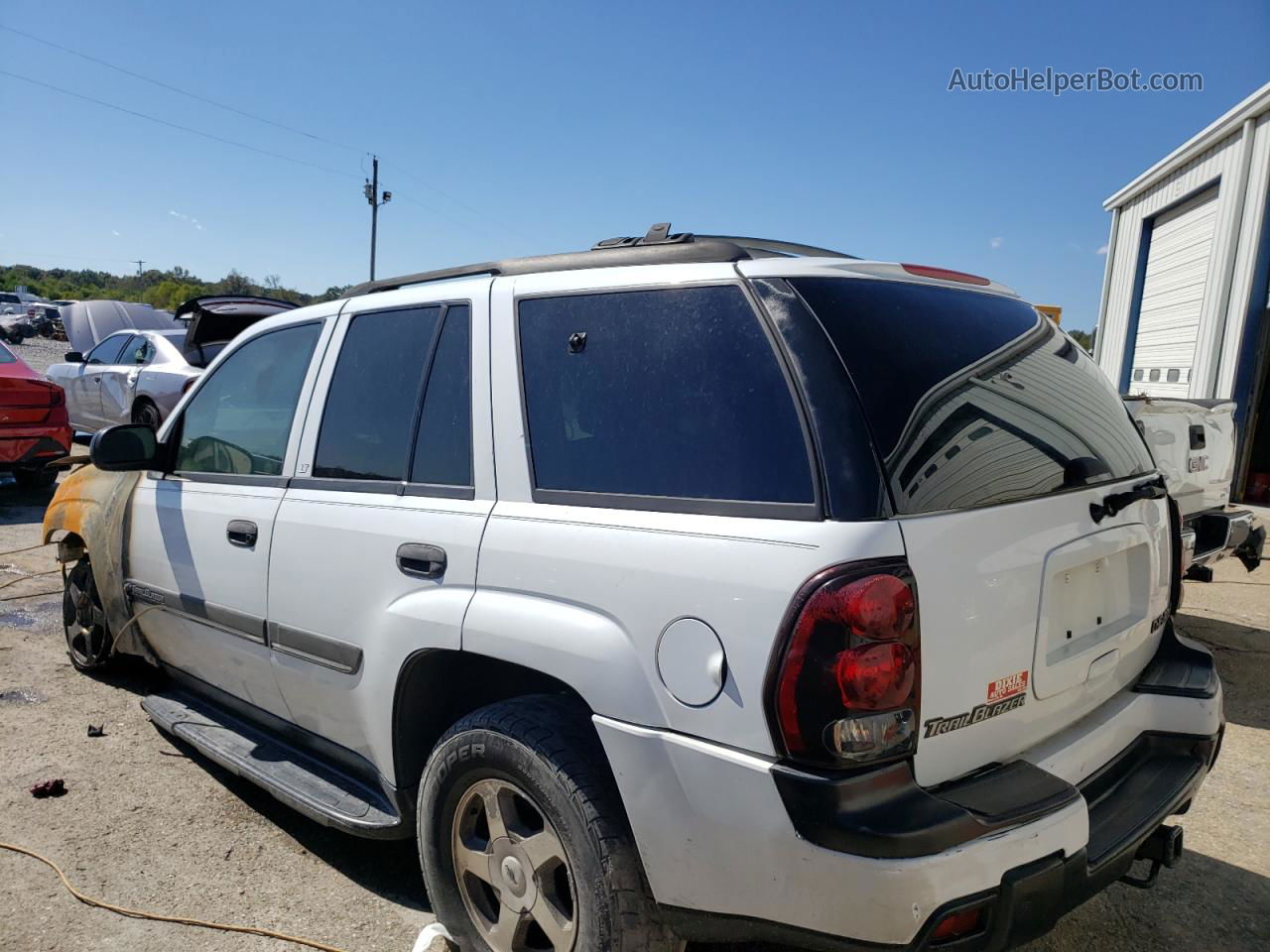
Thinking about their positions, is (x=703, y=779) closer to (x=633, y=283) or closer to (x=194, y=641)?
(x=633, y=283)

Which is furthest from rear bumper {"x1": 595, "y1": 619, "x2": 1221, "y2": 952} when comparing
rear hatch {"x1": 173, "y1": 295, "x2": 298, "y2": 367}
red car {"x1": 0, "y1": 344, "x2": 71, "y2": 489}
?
red car {"x1": 0, "y1": 344, "x2": 71, "y2": 489}

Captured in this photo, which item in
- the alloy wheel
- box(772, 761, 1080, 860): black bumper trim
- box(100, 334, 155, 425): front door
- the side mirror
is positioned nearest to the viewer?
box(772, 761, 1080, 860): black bumper trim

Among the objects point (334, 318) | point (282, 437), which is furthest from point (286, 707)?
point (334, 318)

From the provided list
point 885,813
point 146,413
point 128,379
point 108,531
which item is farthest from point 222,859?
point 128,379

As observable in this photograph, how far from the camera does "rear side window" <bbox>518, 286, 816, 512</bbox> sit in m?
1.83

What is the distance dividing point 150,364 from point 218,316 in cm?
214

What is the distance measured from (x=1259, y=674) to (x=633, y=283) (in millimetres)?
4858

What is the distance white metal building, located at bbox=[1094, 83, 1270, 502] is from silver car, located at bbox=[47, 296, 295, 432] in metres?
11.2

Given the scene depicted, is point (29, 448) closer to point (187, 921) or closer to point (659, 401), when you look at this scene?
point (187, 921)

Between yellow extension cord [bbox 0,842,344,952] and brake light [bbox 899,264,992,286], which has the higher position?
brake light [bbox 899,264,992,286]

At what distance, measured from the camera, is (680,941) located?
1.94m

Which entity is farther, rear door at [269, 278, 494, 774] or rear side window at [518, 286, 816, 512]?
rear door at [269, 278, 494, 774]

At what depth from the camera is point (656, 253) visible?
7.29 ft

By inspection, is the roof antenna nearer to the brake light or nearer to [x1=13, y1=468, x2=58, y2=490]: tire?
the brake light
